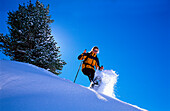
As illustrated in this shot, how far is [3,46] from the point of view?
910 centimetres

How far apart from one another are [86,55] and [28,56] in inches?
205

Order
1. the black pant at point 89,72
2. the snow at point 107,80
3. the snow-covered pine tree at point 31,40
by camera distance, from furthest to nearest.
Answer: the snow-covered pine tree at point 31,40, the black pant at point 89,72, the snow at point 107,80

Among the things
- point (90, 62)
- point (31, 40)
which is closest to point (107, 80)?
point (90, 62)

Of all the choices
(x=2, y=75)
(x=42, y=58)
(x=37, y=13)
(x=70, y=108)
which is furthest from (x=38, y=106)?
(x=37, y=13)

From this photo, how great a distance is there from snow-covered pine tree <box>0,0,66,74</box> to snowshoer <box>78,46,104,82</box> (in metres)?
4.41

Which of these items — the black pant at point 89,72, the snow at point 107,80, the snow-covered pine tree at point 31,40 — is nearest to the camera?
the snow at point 107,80

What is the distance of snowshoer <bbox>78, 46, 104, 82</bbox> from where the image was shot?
4891mm

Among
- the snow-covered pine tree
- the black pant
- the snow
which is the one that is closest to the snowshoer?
the black pant

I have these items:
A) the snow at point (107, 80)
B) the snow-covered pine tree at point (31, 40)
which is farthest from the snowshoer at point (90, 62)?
the snow-covered pine tree at point (31, 40)

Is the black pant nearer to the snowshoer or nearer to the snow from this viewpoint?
the snowshoer

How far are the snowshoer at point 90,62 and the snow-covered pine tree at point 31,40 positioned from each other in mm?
4411

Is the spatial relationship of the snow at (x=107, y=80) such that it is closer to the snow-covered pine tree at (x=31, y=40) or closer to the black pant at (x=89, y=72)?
the black pant at (x=89, y=72)

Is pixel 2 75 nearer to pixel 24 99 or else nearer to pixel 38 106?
pixel 24 99

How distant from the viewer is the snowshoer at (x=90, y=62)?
16.0 ft
